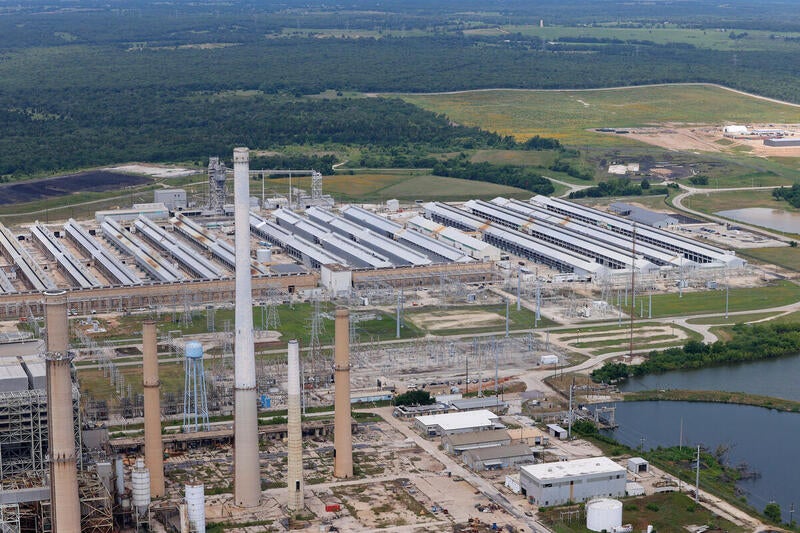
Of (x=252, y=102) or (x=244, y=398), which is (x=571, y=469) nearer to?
(x=244, y=398)

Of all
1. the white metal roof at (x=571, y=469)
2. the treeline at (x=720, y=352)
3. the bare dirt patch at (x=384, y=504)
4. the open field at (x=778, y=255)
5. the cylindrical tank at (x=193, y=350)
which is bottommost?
the open field at (x=778, y=255)

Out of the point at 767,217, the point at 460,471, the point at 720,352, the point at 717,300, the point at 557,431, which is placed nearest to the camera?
the point at 460,471

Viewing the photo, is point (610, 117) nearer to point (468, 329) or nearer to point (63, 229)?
point (63, 229)

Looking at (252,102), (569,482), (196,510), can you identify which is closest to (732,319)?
(569,482)

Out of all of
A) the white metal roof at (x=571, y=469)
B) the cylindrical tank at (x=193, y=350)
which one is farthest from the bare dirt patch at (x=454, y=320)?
the white metal roof at (x=571, y=469)

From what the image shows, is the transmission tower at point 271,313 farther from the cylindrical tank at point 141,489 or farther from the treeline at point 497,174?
the treeline at point 497,174
